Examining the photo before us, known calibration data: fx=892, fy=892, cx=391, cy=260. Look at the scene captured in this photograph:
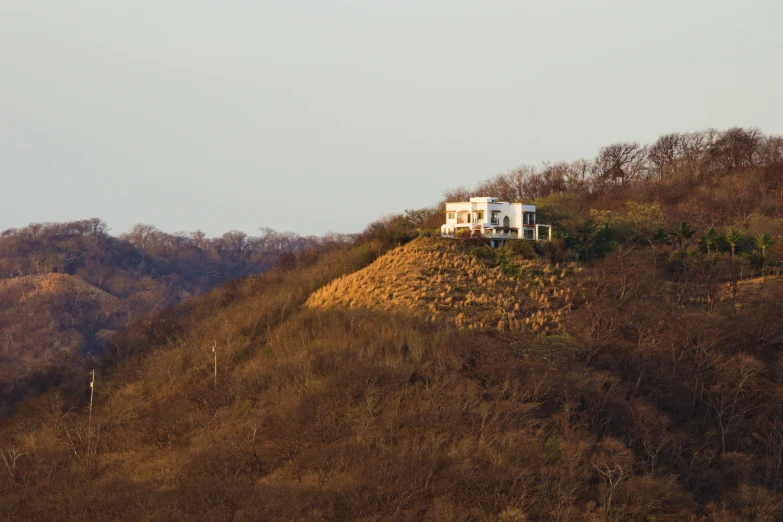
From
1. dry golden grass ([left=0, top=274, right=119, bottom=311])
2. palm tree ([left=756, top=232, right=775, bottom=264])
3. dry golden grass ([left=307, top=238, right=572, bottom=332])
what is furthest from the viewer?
dry golden grass ([left=0, top=274, right=119, bottom=311])

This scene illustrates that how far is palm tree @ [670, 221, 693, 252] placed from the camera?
182 feet

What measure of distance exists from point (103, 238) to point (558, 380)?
12176 cm

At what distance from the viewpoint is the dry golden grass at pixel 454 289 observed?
4625 cm

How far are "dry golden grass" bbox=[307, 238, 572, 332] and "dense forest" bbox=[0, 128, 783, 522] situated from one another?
5.6 inches

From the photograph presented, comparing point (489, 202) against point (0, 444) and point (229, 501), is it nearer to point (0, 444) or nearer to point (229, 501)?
point (229, 501)

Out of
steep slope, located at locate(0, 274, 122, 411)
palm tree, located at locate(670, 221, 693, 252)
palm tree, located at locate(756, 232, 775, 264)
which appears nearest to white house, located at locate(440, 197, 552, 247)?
palm tree, located at locate(670, 221, 693, 252)

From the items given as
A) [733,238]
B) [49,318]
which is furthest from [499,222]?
[49,318]

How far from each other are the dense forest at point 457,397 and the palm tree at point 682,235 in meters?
0.20

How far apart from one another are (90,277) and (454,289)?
100862 mm

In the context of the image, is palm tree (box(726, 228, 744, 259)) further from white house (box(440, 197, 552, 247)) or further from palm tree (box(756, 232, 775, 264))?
white house (box(440, 197, 552, 247))

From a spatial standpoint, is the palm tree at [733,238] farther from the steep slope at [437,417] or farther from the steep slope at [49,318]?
the steep slope at [49,318]

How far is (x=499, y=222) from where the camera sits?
5641 cm

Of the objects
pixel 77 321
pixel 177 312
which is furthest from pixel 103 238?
pixel 177 312

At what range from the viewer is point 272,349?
47.3 metres
